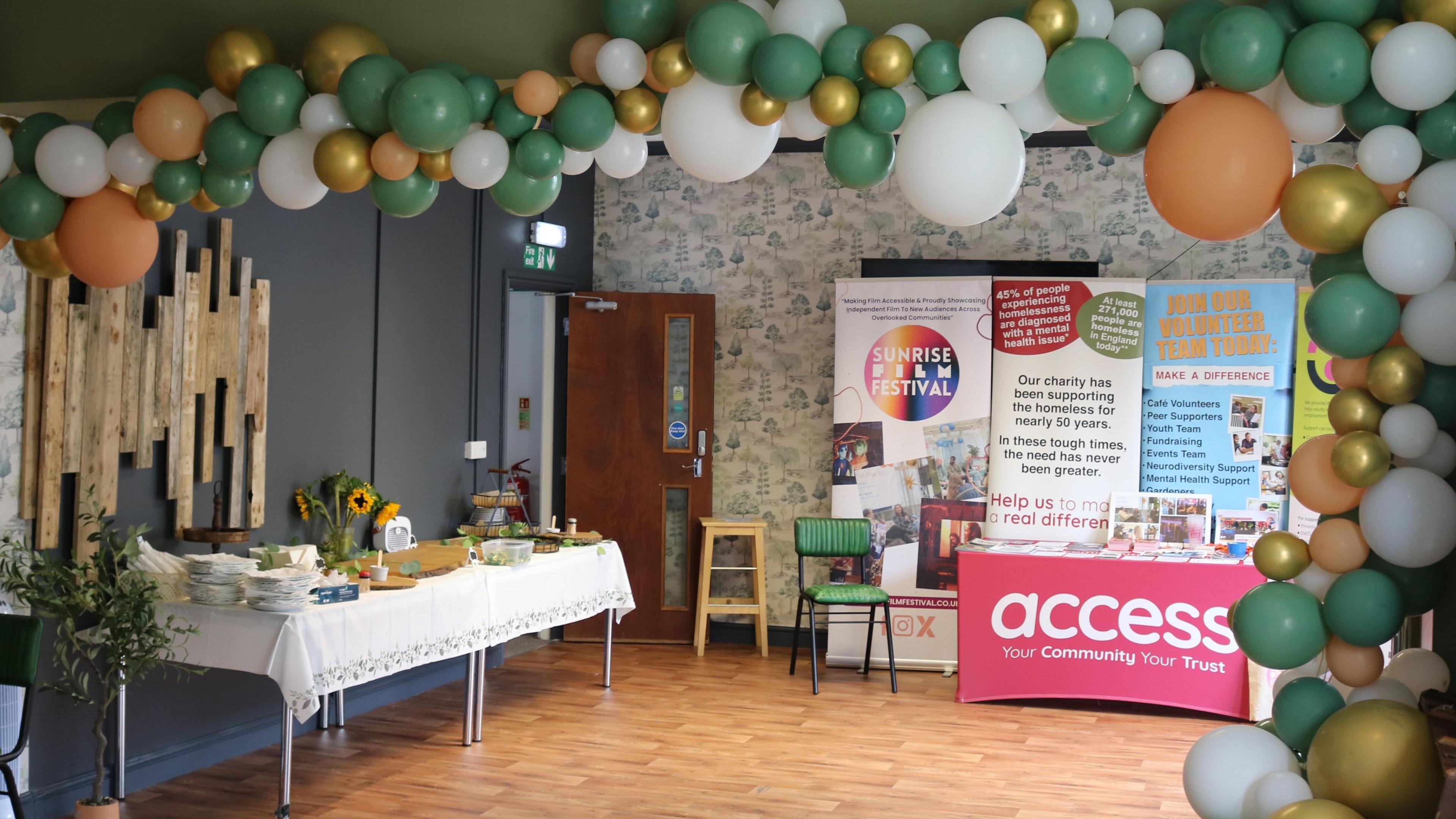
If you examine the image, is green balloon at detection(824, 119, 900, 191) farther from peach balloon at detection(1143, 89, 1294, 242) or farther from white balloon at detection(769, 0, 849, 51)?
peach balloon at detection(1143, 89, 1294, 242)

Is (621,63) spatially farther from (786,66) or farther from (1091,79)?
(1091,79)

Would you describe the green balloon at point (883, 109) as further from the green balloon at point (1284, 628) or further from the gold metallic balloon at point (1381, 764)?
the gold metallic balloon at point (1381, 764)

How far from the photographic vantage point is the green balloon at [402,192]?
8.54 ft

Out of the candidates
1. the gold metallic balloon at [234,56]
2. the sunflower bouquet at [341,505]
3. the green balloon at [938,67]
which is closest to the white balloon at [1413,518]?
the green balloon at [938,67]

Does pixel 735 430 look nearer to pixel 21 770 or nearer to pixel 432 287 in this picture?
pixel 432 287

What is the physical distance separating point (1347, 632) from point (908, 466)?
4.32 metres

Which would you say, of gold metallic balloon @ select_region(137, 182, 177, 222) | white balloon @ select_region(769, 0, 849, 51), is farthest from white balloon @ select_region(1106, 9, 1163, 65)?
gold metallic balloon @ select_region(137, 182, 177, 222)

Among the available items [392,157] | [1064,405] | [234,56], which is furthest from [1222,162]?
[1064,405]

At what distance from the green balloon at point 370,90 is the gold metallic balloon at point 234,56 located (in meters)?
0.32

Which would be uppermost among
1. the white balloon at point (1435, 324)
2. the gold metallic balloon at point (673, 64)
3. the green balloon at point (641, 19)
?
the green balloon at point (641, 19)

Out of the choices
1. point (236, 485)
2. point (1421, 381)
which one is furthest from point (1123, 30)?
point (236, 485)

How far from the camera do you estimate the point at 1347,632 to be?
202 centimetres

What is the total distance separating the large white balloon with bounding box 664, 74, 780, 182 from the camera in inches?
92.9

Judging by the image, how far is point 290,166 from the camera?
264 centimetres
